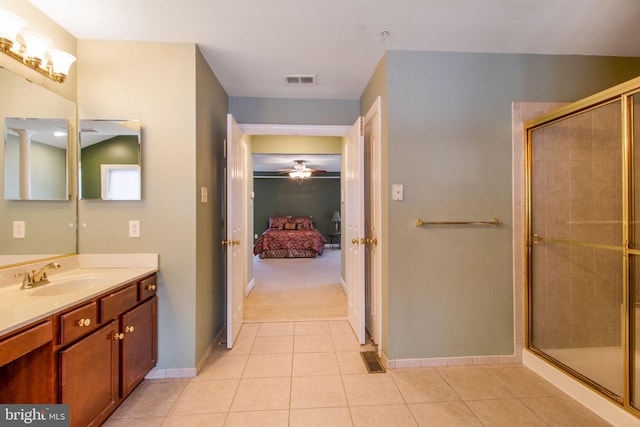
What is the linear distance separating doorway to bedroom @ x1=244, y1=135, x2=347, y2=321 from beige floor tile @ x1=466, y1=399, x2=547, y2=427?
66.9 inches

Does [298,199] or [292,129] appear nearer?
[292,129]

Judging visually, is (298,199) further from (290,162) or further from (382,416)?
(382,416)

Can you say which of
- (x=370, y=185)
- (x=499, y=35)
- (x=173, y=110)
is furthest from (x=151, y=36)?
(x=499, y=35)

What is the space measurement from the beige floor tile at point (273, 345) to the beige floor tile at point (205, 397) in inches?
18.2

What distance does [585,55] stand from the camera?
2248 millimetres

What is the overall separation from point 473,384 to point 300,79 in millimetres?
2848

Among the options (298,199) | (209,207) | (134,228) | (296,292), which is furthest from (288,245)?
(134,228)

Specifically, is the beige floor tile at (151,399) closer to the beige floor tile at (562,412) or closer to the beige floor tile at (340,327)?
the beige floor tile at (340,327)

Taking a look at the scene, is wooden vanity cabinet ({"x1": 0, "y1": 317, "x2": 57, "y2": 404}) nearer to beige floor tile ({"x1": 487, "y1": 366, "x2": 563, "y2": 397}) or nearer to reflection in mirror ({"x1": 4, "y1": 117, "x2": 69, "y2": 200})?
reflection in mirror ({"x1": 4, "y1": 117, "x2": 69, "y2": 200})

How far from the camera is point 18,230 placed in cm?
160

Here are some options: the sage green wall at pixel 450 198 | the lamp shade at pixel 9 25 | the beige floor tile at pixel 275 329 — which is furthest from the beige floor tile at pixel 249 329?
the lamp shade at pixel 9 25

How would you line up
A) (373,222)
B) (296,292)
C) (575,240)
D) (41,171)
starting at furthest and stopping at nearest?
(296,292)
(373,222)
(575,240)
(41,171)

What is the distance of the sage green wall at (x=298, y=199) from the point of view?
355 inches

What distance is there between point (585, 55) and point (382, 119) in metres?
1.77
